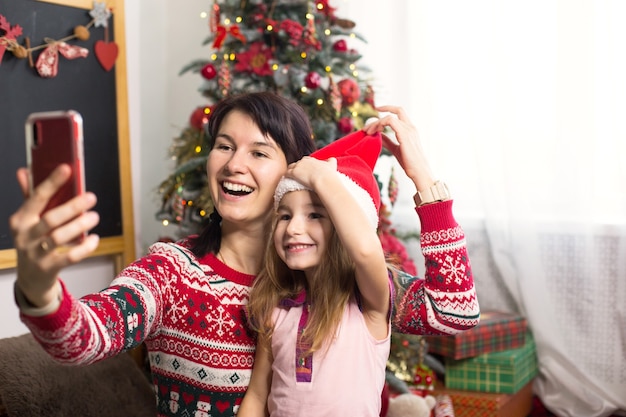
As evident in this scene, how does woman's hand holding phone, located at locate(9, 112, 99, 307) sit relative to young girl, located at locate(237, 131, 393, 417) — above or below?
above

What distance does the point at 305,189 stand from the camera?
1459 millimetres

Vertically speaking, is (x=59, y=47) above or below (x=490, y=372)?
above

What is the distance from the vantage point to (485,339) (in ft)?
10.5

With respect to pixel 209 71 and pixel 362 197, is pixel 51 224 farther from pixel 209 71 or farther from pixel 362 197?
pixel 209 71

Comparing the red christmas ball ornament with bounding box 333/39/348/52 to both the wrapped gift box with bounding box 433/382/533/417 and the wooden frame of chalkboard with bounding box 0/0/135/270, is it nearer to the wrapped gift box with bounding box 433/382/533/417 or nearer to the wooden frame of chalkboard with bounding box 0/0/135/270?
the wooden frame of chalkboard with bounding box 0/0/135/270

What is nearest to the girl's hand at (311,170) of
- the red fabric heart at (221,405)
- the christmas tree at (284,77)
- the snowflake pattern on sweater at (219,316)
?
the snowflake pattern on sweater at (219,316)

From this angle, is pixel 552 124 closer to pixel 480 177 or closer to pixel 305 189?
pixel 480 177

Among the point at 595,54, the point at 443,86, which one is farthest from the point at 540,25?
the point at 443,86

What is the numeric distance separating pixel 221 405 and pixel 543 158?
2.31m

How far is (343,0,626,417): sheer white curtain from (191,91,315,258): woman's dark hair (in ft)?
6.31

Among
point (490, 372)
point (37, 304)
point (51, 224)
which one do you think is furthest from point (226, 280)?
point (490, 372)

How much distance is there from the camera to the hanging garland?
2.73 m

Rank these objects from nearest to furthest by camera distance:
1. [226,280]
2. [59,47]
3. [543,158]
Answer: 1. [226,280]
2. [59,47]
3. [543,158]

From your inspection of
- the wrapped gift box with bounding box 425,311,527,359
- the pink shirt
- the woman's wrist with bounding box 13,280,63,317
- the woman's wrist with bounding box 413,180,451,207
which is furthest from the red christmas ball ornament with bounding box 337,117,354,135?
the woman's wrist with bounding box 13,280,63,317
